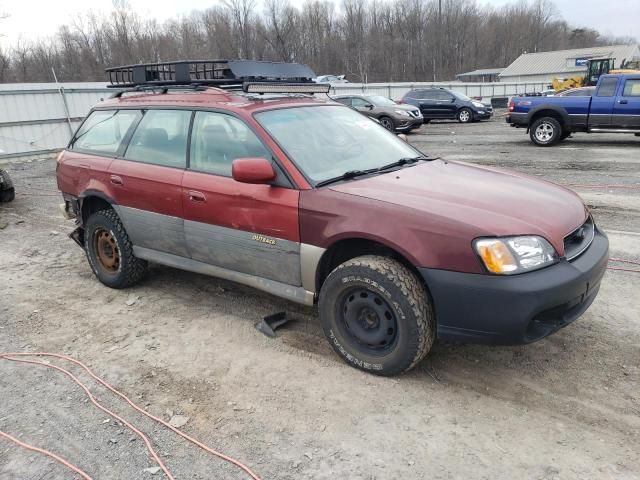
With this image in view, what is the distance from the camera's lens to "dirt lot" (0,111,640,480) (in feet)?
8.53

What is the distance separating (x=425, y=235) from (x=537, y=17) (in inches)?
4450

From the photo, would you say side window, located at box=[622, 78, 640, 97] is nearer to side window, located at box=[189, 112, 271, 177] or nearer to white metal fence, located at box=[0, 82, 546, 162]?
side window, located at box=[189, 112, 271, 177]

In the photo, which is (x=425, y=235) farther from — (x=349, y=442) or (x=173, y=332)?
(x=173, y=332)

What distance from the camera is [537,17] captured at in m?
98.8

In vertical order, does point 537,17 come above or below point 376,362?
above

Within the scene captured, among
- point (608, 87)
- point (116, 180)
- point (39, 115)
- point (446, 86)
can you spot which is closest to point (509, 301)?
point (116, 180)

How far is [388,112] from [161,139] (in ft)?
46.4

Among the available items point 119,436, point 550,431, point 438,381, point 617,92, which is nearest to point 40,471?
point 119,436

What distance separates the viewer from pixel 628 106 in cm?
1276

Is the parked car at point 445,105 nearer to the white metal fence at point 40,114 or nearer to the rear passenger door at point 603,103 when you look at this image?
the rear passenger door at point 603,103

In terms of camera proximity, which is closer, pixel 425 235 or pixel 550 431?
pixel 550 431

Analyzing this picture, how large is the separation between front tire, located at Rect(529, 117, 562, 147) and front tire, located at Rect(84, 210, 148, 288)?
475 inches

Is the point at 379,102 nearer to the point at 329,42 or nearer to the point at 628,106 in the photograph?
the point at 628,106

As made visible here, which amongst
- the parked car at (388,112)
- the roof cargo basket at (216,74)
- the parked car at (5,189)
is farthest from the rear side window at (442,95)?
the roof cargo basket at (216,74)
